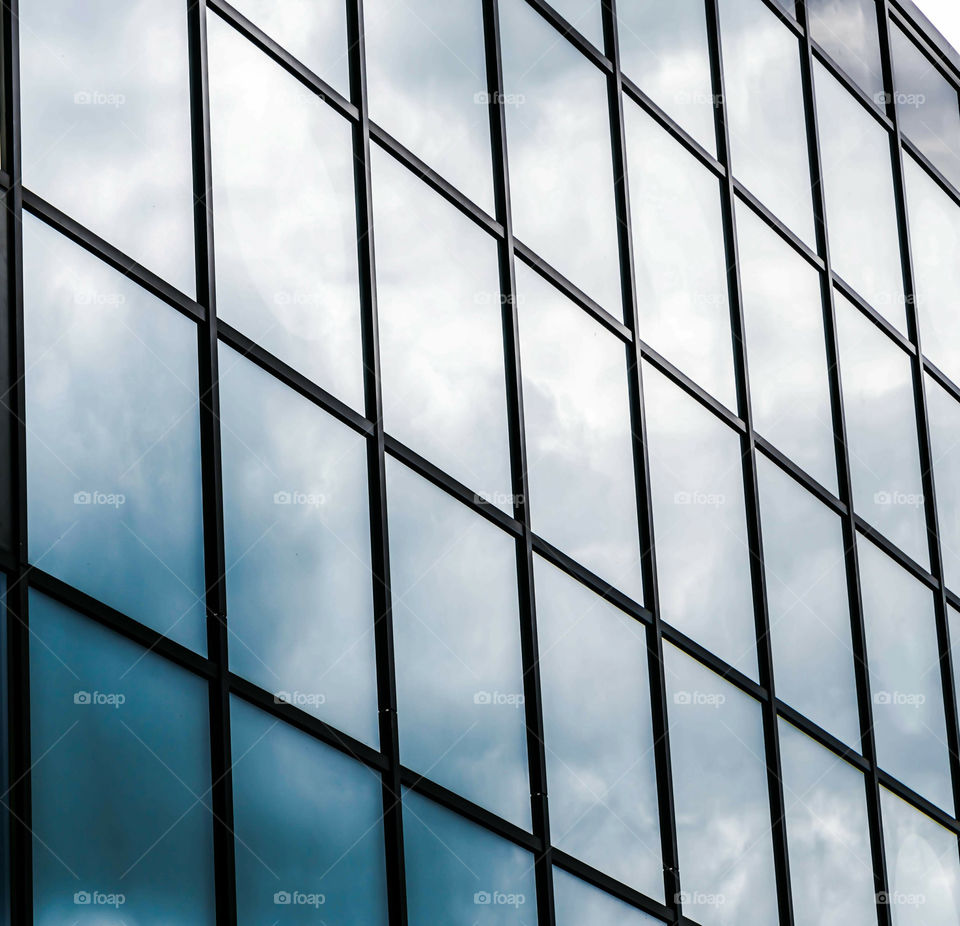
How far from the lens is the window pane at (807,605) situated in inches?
705

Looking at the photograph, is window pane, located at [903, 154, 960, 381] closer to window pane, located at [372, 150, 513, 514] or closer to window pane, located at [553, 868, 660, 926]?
window pane, located at [372, 150, 513, 514]

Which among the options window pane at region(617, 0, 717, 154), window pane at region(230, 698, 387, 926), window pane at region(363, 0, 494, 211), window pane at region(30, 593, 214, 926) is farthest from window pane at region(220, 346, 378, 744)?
window pane at region(617, 0, 717, 154)

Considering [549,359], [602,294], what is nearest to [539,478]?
[549,359]

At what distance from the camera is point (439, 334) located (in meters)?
14.9

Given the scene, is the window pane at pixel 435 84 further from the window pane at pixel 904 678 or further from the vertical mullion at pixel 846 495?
the window pane at pixel 904 678

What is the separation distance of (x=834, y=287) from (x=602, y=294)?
4904 millimetres

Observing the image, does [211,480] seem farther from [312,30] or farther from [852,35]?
[852,35]

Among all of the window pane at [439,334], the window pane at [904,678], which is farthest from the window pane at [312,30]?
the window pane at [904,678]

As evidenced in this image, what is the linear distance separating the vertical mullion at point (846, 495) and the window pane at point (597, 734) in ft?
13.7

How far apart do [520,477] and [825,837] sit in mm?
6202

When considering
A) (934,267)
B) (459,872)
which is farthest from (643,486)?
(934,267)

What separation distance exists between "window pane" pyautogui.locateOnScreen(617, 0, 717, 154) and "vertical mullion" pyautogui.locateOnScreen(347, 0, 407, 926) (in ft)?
14.8

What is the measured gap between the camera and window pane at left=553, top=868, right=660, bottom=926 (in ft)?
47.3

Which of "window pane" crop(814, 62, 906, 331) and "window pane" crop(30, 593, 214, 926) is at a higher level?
"window pane" crop(814, 62, 906, 331)
